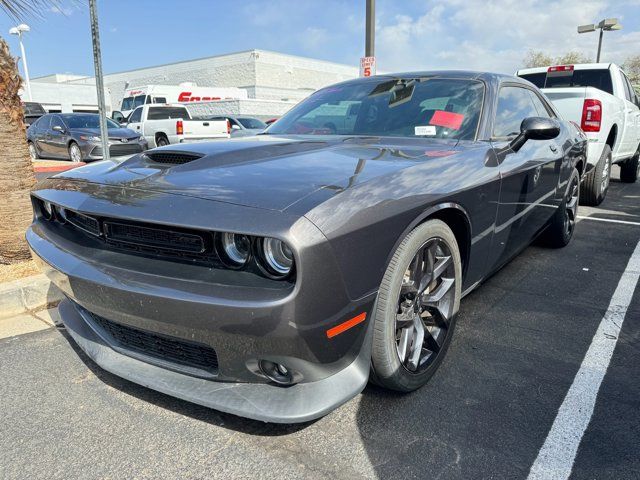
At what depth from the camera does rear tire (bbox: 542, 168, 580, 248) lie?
172 inches

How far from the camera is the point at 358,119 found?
10.8 ft

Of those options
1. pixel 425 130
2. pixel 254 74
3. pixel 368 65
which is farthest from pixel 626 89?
pixel 254 74

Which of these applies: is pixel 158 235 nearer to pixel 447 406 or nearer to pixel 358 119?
pixel 447 406

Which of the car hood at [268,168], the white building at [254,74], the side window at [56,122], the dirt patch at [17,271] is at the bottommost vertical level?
the dirt patch at [17,271]

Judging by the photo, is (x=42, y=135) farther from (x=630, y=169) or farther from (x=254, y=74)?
(x=254, y=74)

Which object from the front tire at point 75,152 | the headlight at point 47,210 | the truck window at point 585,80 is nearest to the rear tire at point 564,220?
the headlight at point 47,210

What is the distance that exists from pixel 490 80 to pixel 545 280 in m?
1.64

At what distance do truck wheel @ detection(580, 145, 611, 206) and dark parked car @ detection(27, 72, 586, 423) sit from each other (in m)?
4.37

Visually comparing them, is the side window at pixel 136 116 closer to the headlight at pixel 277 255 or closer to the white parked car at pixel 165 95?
the white parked car at pixel 165 95

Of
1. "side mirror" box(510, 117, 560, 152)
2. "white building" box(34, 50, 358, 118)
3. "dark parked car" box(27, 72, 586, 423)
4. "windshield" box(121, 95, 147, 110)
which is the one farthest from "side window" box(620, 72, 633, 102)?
"white building" box(34, 50, 358, 118)

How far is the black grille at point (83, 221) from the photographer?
2.17 metres

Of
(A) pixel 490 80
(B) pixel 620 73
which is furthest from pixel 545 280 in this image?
(B) pixel 620 73

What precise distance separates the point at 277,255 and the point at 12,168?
3223mm

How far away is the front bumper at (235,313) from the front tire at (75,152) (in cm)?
1126
